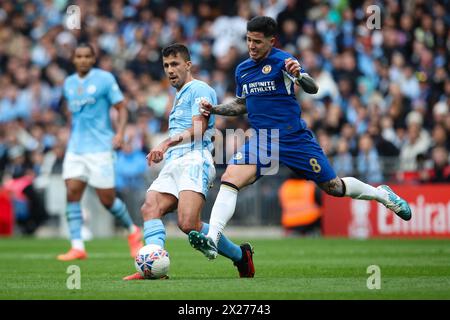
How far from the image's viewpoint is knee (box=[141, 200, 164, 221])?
32.3ft

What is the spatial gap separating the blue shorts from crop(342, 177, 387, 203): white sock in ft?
1.21

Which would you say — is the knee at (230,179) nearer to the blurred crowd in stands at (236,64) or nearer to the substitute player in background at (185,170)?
the substitute player in background at (185,170)

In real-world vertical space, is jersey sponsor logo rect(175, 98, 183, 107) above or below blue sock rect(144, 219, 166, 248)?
above

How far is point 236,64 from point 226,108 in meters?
14.2

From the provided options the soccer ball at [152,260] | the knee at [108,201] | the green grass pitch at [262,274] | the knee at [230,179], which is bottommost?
the green grass pitch at [262,274]

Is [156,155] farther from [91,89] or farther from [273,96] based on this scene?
[91,89]

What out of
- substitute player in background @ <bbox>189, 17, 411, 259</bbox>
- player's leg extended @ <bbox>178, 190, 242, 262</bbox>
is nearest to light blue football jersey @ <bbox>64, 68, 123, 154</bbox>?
substitute player in background @ <bbox>189, 17, 411, 259</bbox>

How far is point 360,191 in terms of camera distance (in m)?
10.7

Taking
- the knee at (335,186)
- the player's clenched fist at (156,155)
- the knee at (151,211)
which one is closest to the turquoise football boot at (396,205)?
the knee at (335,186)

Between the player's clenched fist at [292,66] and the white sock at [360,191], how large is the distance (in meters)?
1.65

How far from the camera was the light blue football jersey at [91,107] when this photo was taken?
46.4 feet

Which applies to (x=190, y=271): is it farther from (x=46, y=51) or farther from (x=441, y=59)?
(x=46, y=51)

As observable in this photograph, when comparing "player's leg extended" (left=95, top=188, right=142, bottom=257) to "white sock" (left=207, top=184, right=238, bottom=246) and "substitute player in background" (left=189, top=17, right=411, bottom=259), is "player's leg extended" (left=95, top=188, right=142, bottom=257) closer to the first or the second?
"substitute player in background" (left=189, top=17, right=411, bottom=259)
